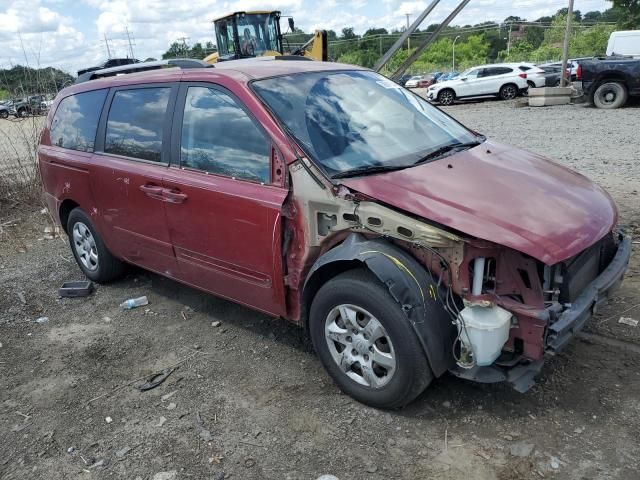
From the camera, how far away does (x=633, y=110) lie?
48.6ft

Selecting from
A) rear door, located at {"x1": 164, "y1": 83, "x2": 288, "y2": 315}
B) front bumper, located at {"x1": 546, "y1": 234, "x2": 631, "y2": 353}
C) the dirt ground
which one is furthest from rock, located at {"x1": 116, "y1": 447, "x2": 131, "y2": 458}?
front bumper, located at {"x1": 546, "y1": 234, "x2": 631, "y2": 353}

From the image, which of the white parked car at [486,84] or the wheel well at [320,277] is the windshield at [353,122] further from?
the white parked car at [486,84]

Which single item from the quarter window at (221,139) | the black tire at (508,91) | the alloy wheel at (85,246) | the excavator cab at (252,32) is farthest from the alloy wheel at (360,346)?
the black tire at (508,91)

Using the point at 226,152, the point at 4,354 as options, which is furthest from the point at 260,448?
the point at 4,354

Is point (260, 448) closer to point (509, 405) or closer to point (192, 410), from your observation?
point (192, 410)

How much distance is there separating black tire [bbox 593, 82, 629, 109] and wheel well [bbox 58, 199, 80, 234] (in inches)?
607

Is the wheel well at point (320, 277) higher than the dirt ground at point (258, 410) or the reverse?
higher

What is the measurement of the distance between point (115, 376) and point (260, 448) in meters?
1.35

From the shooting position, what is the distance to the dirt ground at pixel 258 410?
2707 millimetres

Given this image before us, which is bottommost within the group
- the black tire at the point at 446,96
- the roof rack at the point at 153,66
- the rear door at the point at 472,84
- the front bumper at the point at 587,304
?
the black tire at the point at 446,96

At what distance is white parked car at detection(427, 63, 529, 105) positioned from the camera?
22.1 m

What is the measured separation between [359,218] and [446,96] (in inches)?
869

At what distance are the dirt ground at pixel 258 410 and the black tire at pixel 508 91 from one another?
19913 millimetres

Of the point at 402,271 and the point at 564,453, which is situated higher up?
the point at 402,271
